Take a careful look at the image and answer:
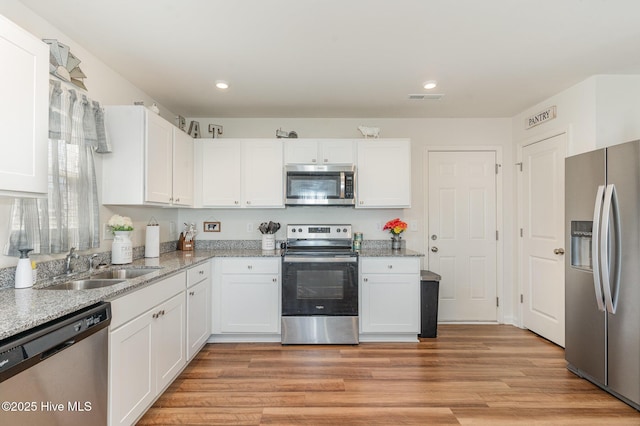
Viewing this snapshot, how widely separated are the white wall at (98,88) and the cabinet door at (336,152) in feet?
5.92

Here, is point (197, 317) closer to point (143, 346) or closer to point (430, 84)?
point (143, 346)

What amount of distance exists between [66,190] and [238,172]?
1.67 meters

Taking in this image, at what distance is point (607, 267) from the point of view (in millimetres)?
2170

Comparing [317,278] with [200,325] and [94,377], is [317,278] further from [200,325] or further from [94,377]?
[94,377]

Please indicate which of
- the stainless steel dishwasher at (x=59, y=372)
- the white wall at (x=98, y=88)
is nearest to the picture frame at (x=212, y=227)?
the white wall at (x=98, y=88)

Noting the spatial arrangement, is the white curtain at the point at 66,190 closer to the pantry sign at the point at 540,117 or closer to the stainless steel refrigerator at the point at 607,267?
the stainless steel refrigerator at the point at 607,267

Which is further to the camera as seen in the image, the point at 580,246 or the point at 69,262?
the point at 580,246

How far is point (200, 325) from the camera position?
289cm

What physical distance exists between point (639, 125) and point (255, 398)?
3.74 meters

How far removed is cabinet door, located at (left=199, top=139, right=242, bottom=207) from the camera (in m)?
3.56

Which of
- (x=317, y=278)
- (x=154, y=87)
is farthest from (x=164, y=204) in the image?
(x=317, y=278)

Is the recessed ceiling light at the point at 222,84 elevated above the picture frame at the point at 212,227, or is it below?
above

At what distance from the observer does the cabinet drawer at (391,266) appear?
3.22 m

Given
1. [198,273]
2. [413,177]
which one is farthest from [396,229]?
[198,273]
